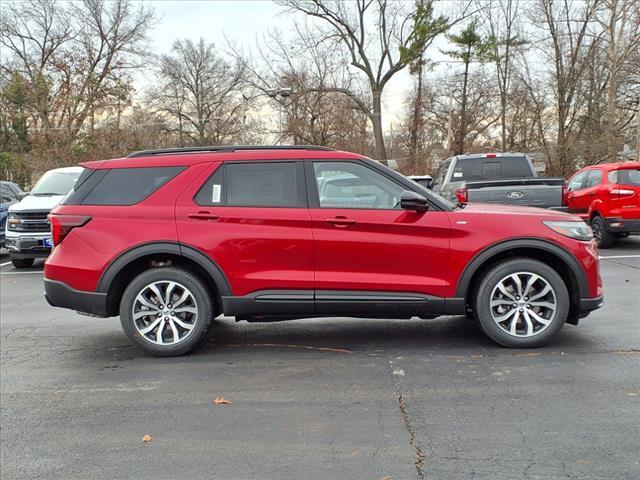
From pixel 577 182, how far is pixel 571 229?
918 cm

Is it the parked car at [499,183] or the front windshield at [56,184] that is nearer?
the parked car at [499,183]

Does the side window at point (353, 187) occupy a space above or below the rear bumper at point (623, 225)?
above

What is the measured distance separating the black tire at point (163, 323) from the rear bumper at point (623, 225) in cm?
943

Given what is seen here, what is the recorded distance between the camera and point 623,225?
1148 centimetres

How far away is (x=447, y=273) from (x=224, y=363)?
206 centimetres

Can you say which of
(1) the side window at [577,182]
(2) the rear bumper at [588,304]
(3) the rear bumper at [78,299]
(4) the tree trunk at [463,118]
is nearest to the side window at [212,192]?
(3) the rear bumper at [78,299]

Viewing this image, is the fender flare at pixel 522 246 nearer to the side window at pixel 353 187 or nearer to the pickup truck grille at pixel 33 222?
the side window at pixel 353 187

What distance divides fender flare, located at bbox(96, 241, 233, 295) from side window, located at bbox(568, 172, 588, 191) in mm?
10533

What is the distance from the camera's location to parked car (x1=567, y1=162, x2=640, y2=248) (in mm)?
11391

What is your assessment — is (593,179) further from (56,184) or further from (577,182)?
(56,184)

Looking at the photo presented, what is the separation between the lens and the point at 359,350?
17.2 ft

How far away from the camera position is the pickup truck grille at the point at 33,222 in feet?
36.9

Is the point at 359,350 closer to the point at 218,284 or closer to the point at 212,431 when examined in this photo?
the point at 218,284

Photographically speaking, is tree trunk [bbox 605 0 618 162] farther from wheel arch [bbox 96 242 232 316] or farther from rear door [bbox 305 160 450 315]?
wheel arch [bbox 96 242 232 316]
